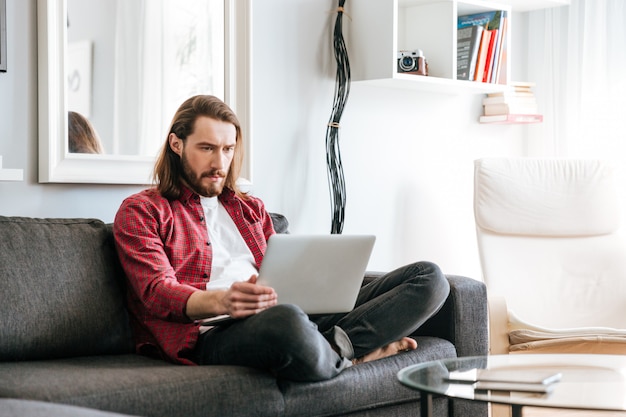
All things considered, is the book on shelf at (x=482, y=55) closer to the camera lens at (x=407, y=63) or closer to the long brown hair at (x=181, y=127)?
the camera lens at (x=407, y=63)

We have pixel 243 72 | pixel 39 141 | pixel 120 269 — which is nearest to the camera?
pixel 120 269

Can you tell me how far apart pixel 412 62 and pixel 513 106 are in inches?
27.9

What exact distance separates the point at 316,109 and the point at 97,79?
0.94 meters

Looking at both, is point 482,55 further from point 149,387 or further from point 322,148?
point 149,387

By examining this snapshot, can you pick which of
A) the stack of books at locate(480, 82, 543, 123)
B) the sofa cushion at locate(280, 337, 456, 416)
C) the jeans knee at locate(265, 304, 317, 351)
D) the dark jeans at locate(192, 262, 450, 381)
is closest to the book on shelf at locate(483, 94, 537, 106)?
the stack of books at locate(480, 82, 543, 123)

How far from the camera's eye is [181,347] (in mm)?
2242

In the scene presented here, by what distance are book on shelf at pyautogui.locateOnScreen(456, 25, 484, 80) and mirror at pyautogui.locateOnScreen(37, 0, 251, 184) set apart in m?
1.01

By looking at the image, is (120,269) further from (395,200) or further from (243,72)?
(395,200)

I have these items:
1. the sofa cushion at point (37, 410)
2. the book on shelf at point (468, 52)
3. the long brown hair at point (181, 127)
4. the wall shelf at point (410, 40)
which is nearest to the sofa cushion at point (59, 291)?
the long brown hair at point (181, 127)

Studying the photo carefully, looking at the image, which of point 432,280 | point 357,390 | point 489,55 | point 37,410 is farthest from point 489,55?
point 37,410

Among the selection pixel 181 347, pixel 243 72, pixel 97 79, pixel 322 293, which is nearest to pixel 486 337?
pixel 322 293

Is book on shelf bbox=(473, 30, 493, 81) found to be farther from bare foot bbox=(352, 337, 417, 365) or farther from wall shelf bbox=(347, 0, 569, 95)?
bare foot bbox=(352, 337, 417, 365)

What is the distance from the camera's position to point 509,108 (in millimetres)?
3965

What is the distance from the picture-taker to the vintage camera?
11.4ft
